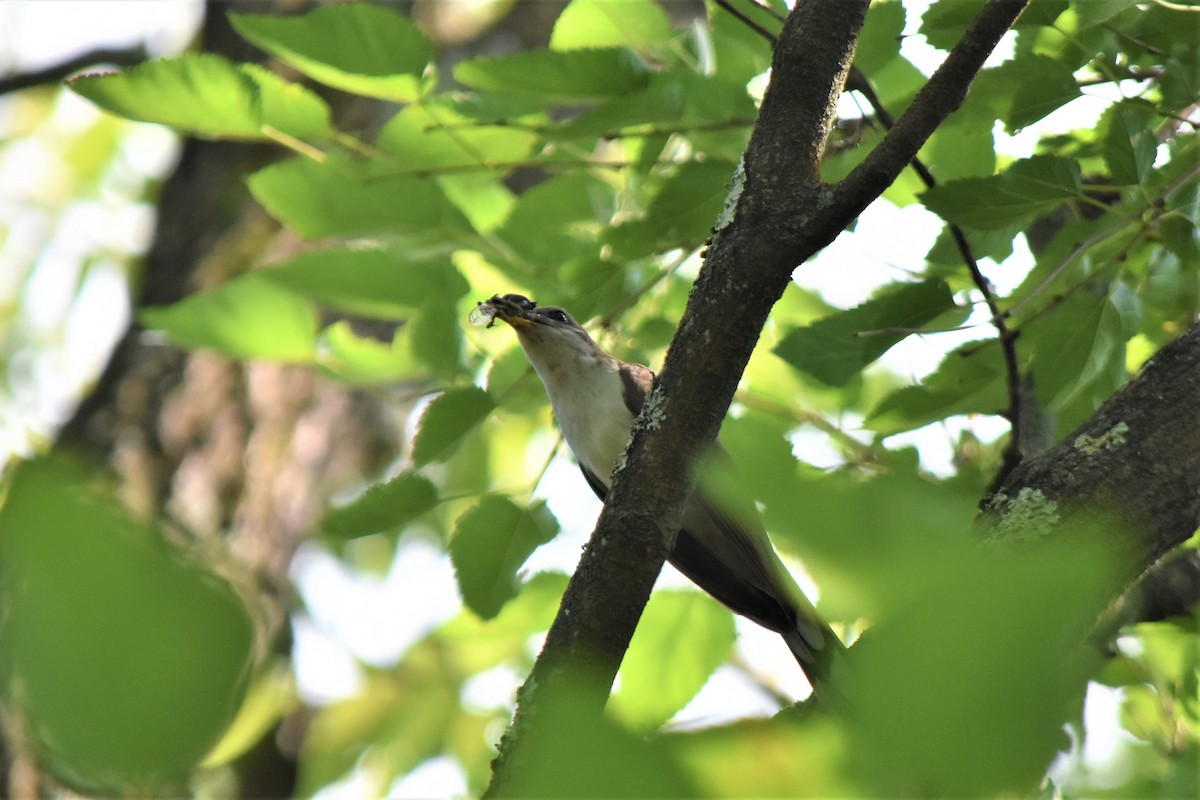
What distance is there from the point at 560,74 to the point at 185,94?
2.93 feet

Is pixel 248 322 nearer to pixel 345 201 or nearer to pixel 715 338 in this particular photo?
pixel 345 201

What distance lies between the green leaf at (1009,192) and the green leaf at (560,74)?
0.75 metres

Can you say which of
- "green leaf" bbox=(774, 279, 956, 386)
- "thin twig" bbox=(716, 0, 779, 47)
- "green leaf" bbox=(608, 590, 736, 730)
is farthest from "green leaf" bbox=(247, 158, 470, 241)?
"green leaf" bbox=(608, 590, 736, 730)

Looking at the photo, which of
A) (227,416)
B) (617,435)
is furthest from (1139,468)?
(227,416)

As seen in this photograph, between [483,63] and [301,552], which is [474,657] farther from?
[483,63]

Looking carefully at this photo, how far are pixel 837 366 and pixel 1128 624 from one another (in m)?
1.21

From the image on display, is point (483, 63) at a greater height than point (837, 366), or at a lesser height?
greater

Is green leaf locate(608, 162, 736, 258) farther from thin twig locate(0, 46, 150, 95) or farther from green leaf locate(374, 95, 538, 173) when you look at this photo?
thin twig locate(0, 46, 150, 95)

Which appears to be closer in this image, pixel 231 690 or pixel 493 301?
pixel 231 690

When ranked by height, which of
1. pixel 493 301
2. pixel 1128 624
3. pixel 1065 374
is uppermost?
pixel 493 301

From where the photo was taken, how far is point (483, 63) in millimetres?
2521

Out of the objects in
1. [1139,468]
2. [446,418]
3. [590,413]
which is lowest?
[1139,468]

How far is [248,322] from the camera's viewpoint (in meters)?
3.13

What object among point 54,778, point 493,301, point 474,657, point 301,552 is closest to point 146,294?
point 301,552
